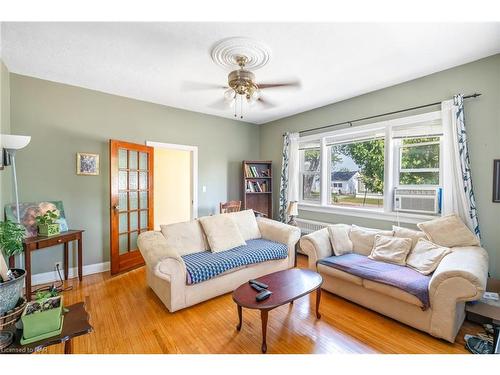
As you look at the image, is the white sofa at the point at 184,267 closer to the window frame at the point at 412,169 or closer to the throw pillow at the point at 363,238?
the throw pillow at the point at 363,238

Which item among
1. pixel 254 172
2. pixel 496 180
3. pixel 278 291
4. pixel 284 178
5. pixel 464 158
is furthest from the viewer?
pixel 254 172

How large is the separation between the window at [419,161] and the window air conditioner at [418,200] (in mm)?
106

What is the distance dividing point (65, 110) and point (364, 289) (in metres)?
4.29

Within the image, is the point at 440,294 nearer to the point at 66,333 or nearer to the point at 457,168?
the point at 457,168

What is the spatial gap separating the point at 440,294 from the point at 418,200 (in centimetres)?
146

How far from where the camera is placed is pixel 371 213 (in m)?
3.39

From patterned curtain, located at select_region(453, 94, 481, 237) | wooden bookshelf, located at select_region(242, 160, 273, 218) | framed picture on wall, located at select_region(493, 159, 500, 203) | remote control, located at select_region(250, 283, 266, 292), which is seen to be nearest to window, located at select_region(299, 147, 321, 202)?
wooden bookshelf, located at select_region(242, 160, 273, 218)

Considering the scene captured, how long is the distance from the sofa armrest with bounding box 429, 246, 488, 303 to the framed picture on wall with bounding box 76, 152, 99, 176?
4166mm

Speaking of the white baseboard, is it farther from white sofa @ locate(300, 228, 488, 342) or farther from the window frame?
the window frame

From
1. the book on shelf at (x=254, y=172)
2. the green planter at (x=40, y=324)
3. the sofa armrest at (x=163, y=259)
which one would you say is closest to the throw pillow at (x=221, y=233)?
the sofa armrest at (x=163, y=259)

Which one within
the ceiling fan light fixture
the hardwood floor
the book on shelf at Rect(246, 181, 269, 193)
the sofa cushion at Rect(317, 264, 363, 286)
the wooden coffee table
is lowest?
the hardwood floor

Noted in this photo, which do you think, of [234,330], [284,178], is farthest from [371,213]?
[234,330]

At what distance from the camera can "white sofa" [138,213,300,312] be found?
226 centimetres

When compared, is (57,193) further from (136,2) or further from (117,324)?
(136,2)
